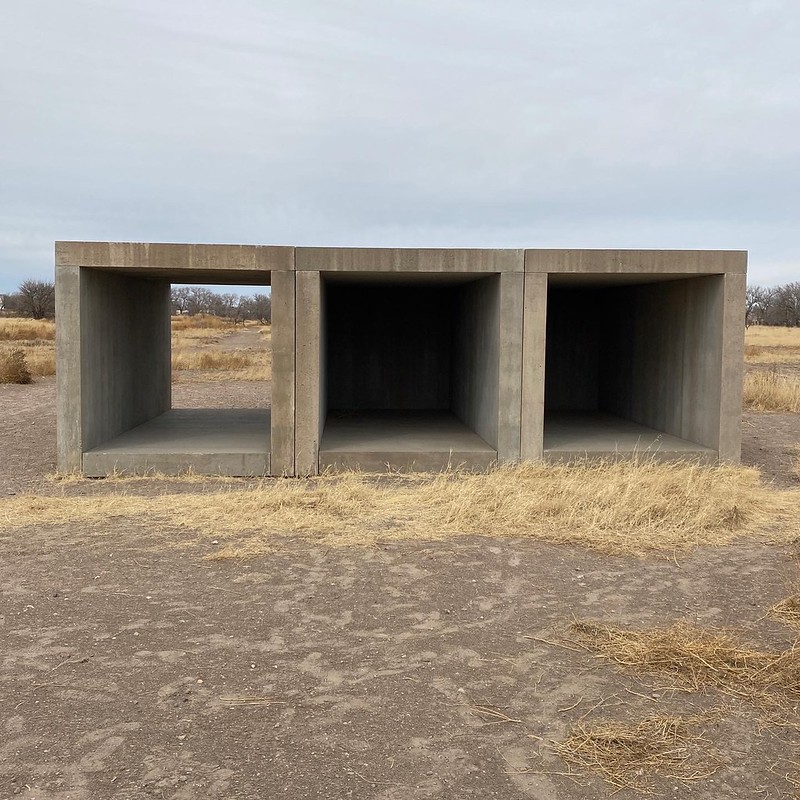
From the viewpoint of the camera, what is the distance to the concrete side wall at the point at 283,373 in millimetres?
9414

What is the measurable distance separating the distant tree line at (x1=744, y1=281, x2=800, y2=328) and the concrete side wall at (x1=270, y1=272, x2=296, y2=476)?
203ft

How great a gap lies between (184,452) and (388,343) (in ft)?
18.4

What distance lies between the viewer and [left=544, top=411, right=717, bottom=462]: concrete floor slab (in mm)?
9914

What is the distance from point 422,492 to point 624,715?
15.4 ft

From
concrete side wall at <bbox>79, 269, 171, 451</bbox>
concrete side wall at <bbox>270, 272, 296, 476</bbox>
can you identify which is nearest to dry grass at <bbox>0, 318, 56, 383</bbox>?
concrete side wall at <bbox>79, 269, 171, 451</bbox>

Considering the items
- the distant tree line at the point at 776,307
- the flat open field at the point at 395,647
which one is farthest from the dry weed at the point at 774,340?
the flat open field at the point at 395,647

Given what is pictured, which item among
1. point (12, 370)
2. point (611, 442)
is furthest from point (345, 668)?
point (12, 370)

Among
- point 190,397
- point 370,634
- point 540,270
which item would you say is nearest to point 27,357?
point 190,397

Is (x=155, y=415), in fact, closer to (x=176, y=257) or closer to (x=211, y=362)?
(x=176, y=257)

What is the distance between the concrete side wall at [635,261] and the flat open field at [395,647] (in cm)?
268

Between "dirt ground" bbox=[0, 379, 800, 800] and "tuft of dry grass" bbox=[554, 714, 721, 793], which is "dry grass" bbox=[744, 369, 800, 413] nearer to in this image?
"dirt ground" bbox=[0, 379, 800, 800]

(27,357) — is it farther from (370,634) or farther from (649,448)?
(370,634)

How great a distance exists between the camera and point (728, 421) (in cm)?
983

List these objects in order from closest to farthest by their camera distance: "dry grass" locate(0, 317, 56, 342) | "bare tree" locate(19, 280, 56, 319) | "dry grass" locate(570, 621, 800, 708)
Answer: "dry grass" locate(570, 621, 800, 708) → "dry grass" locate(0, 317, 56, 342) → "bare tree" locate(19, 280, 56, 319)
